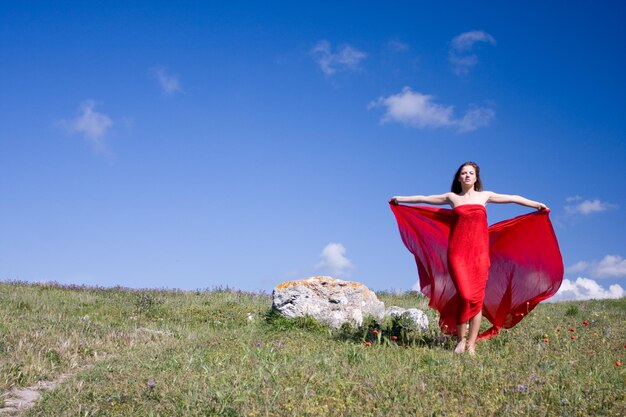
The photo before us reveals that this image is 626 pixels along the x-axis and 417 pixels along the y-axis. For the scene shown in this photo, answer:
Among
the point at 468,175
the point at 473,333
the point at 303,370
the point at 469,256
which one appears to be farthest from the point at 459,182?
the point at 303,370

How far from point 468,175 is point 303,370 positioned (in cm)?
474

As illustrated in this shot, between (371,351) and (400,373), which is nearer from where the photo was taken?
(400,373)

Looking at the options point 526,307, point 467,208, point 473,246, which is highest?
point 467,208

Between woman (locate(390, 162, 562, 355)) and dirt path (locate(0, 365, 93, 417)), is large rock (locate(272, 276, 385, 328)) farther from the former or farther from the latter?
dirt path (locate(0, 365, 93, 417))

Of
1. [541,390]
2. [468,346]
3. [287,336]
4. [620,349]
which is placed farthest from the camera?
[287,336]

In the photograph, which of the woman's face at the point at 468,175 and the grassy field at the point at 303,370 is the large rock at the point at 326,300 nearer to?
the grassy field at the point at 303,370

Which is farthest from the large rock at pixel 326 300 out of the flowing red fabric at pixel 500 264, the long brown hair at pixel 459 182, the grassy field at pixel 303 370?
the long brown hair at pixel 459 182

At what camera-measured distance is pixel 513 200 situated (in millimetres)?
10320

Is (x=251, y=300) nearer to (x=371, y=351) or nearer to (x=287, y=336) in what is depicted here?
(x=287, y=336)

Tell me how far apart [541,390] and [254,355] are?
402 centimetres

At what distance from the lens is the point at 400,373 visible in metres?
7.11

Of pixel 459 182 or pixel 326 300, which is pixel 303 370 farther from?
pixel 326 300

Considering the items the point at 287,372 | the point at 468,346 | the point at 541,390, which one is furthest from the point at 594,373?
the point at 287,372

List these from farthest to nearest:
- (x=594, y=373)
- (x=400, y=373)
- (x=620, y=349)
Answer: (x=620, y=349) < (x=594, y=373) < (x=400, y=373)
